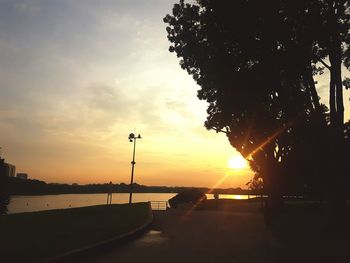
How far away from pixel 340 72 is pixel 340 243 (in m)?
8.45

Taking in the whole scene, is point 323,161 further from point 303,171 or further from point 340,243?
point 303,171

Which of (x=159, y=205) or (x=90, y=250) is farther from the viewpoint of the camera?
(x=159, y=205)

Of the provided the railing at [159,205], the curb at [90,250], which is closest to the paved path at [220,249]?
the curb at [90,250]

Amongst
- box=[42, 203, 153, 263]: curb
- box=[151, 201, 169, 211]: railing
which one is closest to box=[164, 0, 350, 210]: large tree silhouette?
box=[42, 203, 153, 263]: curb

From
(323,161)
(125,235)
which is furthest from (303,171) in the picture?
(125,235)

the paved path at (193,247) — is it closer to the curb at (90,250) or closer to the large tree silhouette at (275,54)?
the curb at (90,250)

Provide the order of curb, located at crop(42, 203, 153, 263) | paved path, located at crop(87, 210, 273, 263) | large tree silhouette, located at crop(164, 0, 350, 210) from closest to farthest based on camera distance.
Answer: curb, located at crop(42, 203, 153, 263), paved path, located at crop(87, 210, 273, 263), large tree silhouette, located at crop(164, 0, 350, 210)

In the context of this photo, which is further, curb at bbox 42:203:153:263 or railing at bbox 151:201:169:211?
railing at bbox 151:201:169:211

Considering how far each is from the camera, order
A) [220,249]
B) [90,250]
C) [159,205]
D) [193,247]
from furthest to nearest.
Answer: [159,205]
[193,247]
[220,249]
[90,250]

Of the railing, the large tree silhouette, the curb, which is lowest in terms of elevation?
the curb

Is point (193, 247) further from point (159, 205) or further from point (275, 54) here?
point (159, 205)

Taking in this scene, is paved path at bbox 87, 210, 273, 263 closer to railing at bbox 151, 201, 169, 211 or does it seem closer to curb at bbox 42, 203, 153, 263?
curb at bbox 42, 203, 153, 263

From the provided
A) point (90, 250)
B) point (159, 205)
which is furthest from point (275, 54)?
point (159, 205)

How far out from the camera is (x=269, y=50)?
64.4 ft
